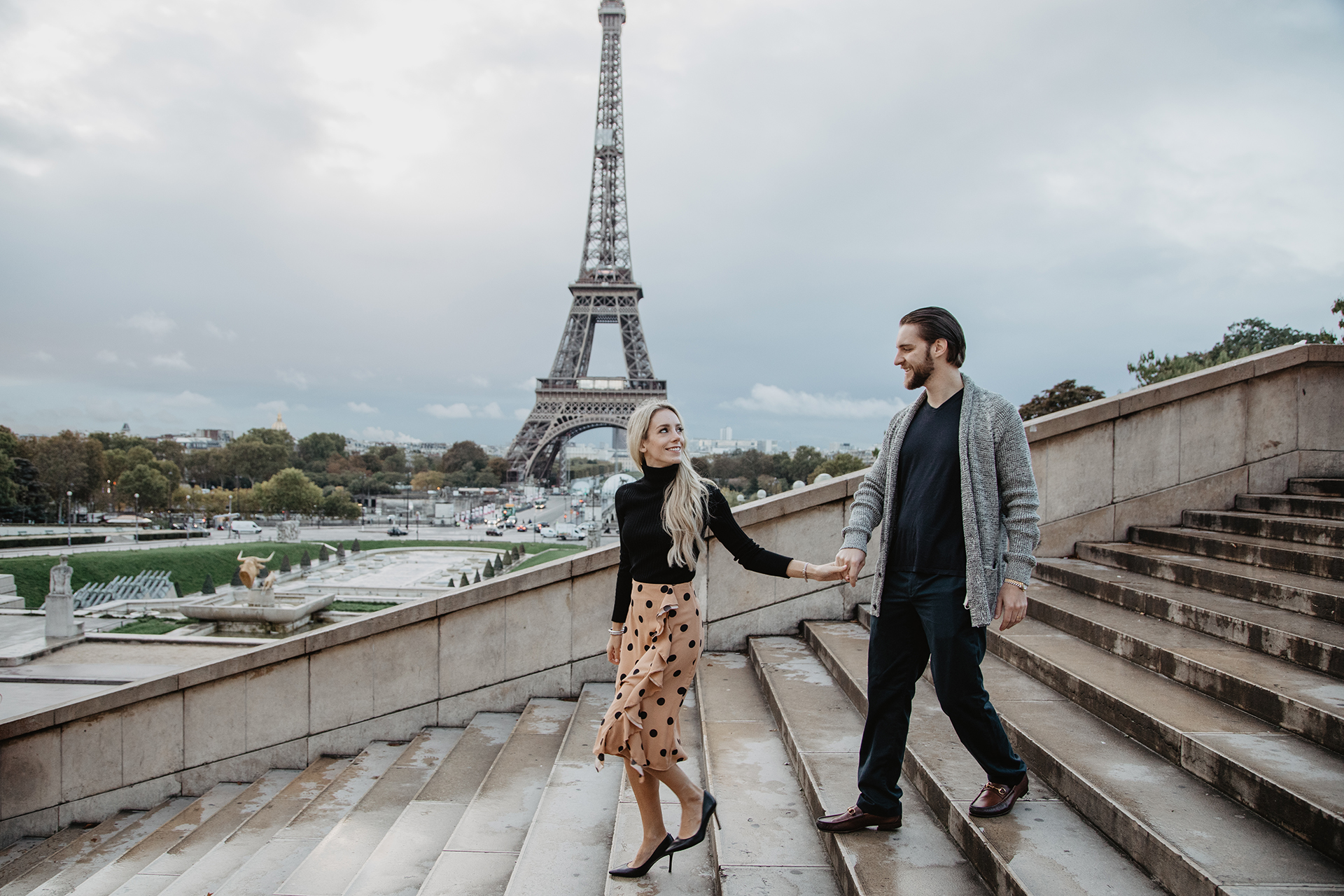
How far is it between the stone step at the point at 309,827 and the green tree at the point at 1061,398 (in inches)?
969

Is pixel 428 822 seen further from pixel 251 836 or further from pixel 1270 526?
pixel 1270 526

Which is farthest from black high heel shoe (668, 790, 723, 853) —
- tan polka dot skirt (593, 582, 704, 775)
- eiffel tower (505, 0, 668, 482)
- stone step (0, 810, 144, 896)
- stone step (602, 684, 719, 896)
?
eiffel tower (505, 0, 668, 482)

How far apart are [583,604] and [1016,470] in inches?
141

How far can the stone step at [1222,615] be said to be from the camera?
314cm

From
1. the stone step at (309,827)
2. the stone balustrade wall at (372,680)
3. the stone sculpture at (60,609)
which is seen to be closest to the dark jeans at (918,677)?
the stone balustrade wall at (372,680)

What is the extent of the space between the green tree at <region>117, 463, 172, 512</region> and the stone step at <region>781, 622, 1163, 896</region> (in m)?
69.6

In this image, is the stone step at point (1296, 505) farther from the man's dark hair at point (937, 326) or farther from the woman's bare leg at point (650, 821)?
the woman's bare leg at point (650, 821)

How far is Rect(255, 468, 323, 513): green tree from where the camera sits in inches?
2378

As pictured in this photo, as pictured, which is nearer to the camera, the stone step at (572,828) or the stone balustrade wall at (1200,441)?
the stone step at (572,828)

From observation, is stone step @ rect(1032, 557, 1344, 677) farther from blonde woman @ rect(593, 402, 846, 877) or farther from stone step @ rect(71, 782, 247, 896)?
stone step @ rect(71, 782, 247, 896)

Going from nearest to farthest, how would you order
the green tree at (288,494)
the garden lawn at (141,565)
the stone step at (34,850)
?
1. the stone step at (34,850)
2. the garden lawn at (141,565)
3. the green tree at (288,494)

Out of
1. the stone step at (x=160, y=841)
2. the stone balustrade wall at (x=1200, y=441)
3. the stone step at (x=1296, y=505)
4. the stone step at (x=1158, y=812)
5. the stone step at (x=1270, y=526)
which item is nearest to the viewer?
the stone step at (x=1158, y=812)

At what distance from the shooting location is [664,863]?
9.38 feet

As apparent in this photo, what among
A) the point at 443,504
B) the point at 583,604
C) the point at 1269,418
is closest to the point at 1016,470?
the point at 583,604
